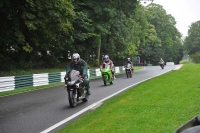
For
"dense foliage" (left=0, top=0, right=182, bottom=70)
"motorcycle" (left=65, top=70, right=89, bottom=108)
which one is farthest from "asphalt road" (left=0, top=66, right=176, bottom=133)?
"dense foliage" (left=0, top=0, right=182, bottom=70)

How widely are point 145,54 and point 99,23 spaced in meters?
49.1

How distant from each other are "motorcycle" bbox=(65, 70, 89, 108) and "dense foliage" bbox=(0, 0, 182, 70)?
9.58m

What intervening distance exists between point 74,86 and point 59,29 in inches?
501

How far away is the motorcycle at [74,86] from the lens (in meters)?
9.10

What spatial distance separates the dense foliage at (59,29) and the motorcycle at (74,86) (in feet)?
31.4

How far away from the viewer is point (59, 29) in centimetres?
2119

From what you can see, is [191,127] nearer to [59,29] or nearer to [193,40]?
[59,29]

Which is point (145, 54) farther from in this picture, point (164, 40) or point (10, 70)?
point (10, 70)

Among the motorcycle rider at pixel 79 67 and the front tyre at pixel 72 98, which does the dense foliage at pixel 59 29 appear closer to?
the motorcycle rider at pixel 79 67

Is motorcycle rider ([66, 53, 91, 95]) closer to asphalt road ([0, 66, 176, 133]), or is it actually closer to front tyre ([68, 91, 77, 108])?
front tyre ([68, 91, 77, 108])

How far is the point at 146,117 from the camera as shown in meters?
6.51

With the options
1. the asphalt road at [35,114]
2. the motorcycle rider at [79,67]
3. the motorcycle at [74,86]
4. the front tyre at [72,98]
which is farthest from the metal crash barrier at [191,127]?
the motorcycle rider at [79,67]

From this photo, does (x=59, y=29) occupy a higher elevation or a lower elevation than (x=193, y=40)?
lower

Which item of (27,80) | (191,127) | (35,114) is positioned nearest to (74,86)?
(35,114)
